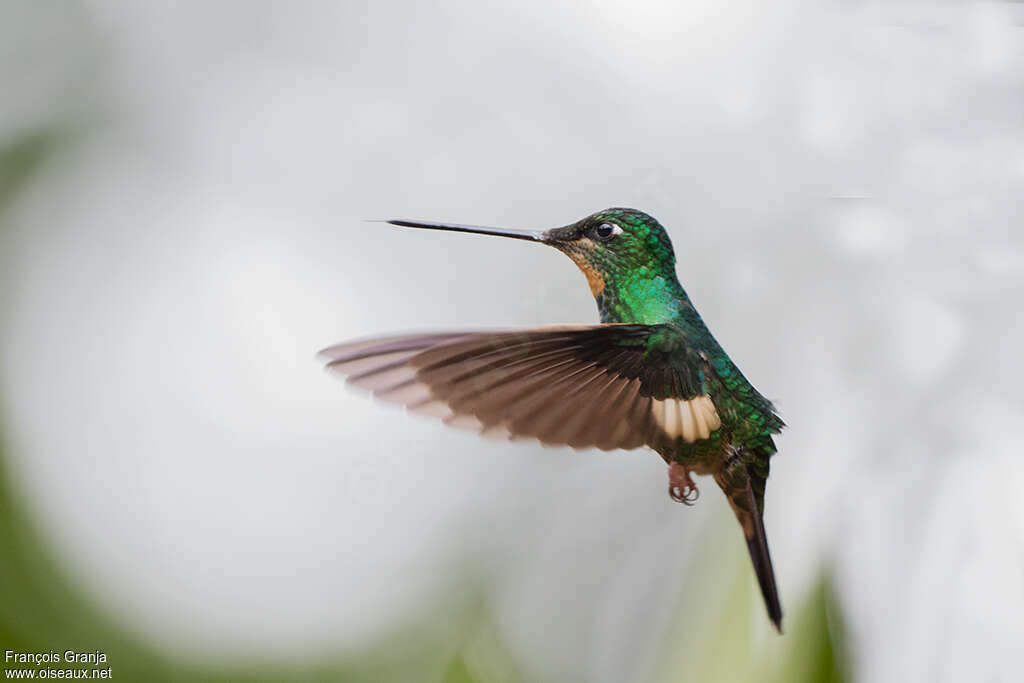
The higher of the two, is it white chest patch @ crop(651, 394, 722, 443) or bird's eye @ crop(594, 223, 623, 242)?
bird's eye @ crop(594, 223, 623, 242)

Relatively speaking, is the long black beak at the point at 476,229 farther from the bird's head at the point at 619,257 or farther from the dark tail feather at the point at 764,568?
the dark tail feather at the point at 764,568

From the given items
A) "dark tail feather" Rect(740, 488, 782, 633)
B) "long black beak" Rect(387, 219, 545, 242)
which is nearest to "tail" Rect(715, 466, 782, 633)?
"dark tail feather" Rect(740, 488, 782, 633)

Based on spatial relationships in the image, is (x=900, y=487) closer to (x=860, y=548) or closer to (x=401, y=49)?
(x=860, y=548)

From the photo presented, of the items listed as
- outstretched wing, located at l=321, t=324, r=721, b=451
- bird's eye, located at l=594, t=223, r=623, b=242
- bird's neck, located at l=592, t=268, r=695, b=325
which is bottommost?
outstretched wing, located at l=321, t=324, r=721, b=451

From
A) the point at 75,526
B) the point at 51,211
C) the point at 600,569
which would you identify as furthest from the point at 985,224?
the point at 51,211

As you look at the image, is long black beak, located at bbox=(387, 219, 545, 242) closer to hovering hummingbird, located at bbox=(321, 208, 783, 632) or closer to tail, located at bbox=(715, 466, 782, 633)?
hovering hummingbird, located at bbox=(321, 208, 783, 632)

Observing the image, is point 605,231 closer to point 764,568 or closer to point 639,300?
point 639,300
